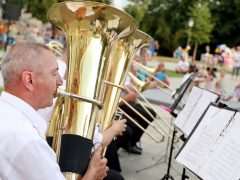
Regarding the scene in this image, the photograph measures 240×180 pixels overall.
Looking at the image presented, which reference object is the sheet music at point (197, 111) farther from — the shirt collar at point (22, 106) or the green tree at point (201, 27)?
the green tree at point (201, 27)

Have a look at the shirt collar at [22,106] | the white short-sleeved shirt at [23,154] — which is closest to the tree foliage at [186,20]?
the shirt collar at [22,106]

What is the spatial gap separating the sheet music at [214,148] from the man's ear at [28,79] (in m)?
1.06

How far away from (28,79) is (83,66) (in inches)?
22.0

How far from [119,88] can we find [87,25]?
0.92 m

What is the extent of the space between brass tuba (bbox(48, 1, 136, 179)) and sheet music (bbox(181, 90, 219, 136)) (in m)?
1.12

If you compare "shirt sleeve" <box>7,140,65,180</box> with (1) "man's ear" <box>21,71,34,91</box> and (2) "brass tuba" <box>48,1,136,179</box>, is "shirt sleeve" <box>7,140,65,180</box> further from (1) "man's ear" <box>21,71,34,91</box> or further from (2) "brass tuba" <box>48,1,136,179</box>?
(2) "brass tuba" <box>48,1,136,179</box>

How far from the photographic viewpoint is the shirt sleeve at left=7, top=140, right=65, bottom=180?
1440mm

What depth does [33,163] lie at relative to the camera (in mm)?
1449

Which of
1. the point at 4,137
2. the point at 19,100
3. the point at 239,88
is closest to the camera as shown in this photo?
the point at 4,137

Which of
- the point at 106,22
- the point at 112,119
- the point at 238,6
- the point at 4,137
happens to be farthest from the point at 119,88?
the point at 238,6

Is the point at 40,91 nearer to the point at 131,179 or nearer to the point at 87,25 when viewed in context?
the point at 87,25

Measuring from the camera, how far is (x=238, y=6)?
4200 cm

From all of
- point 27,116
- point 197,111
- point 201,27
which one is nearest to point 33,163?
point 27,116

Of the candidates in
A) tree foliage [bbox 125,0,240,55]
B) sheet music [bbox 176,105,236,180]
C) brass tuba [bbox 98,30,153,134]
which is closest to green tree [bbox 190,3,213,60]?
A: tree foliage [bbox 125,0,240,55]
